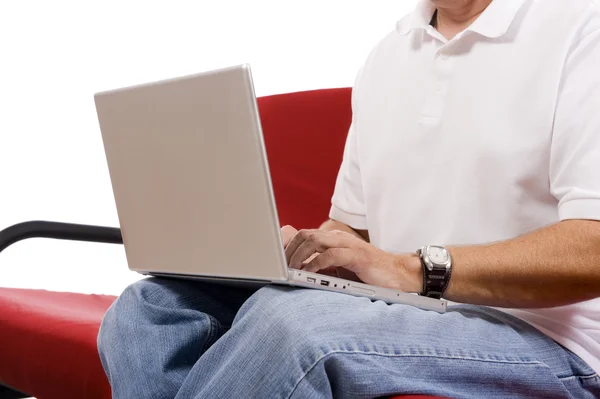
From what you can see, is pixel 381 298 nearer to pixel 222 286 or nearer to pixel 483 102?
pixel 222 286

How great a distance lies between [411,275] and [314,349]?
29 centimetres

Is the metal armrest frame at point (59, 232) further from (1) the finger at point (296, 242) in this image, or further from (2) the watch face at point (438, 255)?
(2) the watch face at point (438, 255)

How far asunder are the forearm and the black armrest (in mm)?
1076

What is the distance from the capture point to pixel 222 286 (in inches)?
52.1

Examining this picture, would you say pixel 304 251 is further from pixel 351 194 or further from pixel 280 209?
pixel 280 209

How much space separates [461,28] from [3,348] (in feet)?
4.15

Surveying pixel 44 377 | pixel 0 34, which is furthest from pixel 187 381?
pixel 0 34

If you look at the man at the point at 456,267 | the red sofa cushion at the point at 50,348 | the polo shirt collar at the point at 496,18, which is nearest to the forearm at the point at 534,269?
the man at the point at 456,267

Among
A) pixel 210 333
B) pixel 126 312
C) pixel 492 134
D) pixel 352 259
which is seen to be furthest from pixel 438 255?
pixel 126 312

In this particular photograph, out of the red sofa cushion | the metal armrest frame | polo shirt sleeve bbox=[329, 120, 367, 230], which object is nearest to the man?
polo shirt sleeve bbox=[329, 120, 367, 230]

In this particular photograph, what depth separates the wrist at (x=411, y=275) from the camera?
1.24m

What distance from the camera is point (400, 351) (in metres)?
1.07

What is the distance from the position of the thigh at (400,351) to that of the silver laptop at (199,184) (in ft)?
0.14

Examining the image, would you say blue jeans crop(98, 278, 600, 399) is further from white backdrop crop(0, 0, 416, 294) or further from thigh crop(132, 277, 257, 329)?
white backdrop crop(0, 0, 416, 294)
